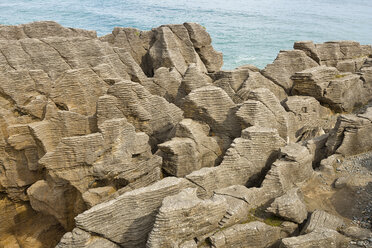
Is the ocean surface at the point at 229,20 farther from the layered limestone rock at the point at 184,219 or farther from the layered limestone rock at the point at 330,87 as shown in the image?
the layered limestone rock at the point at 184,219

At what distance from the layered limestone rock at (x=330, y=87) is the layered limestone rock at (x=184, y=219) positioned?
37.7 ft

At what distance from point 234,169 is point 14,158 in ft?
31.8

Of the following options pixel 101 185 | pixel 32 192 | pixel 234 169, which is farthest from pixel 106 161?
pixel 234 169

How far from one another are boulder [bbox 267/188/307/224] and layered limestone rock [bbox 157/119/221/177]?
391 cm

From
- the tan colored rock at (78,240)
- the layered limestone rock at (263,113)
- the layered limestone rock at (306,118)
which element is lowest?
the tan colored rock at (78,240)

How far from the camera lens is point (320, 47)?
2161 centimetres

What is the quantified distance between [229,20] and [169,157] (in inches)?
3253

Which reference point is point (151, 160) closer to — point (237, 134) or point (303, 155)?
point (237, 134)

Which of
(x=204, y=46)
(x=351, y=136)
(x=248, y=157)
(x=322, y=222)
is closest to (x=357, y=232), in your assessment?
(x=322, y=222)

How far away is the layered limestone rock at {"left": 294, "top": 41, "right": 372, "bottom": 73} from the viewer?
2072cm

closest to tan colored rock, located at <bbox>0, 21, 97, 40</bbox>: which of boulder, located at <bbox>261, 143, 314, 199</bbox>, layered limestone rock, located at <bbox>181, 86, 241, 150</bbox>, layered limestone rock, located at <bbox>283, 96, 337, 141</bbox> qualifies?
layered limestone rock, located at <bbox>181, 86, 241, 150</bbox>

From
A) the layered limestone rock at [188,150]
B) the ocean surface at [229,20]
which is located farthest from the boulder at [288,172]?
the ocean surface at [229,20]

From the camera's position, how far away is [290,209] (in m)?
9.49

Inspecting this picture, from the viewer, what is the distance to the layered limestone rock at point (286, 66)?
62.2ft
